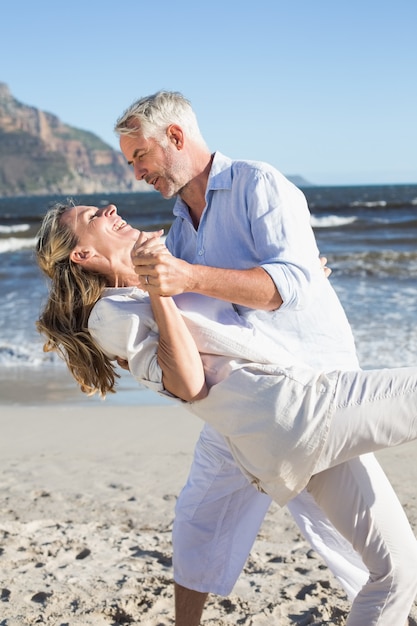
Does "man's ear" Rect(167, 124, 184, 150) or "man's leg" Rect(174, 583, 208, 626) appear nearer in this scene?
"man's ear" Rect(167, 124, 184, 150)

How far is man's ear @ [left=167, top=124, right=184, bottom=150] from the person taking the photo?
2596 mm

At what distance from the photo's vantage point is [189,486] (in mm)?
2830

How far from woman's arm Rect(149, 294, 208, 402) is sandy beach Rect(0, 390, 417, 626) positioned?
4.78 ft

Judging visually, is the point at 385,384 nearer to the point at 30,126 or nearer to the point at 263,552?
the point at 263,552

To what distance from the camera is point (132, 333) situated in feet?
7.64

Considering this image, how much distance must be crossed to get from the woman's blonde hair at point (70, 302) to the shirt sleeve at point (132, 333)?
150 millimetres

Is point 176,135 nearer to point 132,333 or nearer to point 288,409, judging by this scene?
point 132,333

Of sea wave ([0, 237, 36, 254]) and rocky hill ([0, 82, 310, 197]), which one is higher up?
sea wave ([0, 237, 36, 254])

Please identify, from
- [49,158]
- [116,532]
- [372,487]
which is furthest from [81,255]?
[49,158]

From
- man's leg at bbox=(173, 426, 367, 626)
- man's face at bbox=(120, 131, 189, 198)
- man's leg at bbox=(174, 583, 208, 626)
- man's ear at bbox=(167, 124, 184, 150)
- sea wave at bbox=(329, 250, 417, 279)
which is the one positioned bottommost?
sea wave at bbox=(329, 250, 417, 279)

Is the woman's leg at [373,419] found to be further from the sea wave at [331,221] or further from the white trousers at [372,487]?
the sea wave at [331,221]

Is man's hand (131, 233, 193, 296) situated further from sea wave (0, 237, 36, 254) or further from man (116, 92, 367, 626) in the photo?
sea wave (0, 237, 36, 254)

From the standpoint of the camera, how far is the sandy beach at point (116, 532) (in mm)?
3379

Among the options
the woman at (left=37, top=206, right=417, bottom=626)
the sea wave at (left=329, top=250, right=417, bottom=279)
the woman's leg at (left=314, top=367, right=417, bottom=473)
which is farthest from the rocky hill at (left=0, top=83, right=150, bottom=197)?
the woman's leg at (left=314, top=367, right=417, bottom=473)
